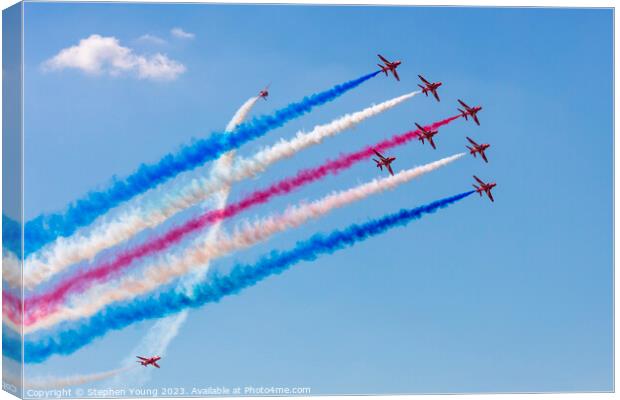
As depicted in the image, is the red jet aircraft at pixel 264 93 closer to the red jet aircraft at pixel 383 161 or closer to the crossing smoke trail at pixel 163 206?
the crossing smoke trail at pixel 163 206

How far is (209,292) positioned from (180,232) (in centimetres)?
210

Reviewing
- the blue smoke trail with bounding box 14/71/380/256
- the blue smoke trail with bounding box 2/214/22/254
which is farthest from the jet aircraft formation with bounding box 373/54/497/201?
the blue smoke trail with bounding box 2/214/22/254

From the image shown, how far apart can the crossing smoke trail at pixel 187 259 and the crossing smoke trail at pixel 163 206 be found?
47.4 inches

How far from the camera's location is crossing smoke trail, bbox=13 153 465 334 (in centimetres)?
4959

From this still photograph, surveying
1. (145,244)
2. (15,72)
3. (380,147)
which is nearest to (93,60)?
(15,72)

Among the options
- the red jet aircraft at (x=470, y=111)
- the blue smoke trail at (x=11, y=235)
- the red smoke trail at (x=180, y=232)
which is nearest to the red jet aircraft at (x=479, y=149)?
the red jet aircraft at (x=470, y=111)

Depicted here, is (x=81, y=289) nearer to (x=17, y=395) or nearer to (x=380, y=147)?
(x=17, y=395)

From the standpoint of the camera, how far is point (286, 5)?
166ft

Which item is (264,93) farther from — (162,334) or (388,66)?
(162,334)

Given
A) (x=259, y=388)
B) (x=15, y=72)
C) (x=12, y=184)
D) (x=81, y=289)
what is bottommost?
(x=259, y=388)

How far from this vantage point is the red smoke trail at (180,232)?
49000 mm

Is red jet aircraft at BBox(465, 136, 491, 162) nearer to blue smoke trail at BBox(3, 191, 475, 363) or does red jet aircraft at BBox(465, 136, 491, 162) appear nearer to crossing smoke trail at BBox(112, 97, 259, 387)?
blue smoke trail at BBox(3, 191, 475, 363)

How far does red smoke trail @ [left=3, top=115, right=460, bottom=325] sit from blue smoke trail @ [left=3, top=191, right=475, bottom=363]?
1.01 metres

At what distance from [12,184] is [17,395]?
6.46 m
